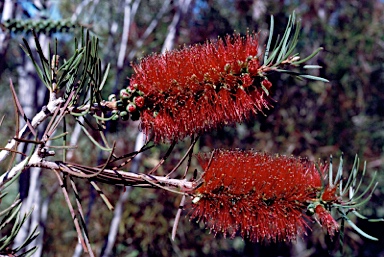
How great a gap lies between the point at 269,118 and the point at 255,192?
234cm

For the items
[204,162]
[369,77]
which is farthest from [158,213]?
[204,162]

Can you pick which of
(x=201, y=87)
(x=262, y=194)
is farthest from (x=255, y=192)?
(x=201, y=87)

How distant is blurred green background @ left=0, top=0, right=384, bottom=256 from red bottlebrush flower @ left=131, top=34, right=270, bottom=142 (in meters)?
2.10

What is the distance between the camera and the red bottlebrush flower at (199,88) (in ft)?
1.75

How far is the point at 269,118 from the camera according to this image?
2.84 metres

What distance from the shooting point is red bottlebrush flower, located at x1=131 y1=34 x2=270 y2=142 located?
535 mm

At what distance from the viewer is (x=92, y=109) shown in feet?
1.73

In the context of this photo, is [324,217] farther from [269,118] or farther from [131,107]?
[269,118]

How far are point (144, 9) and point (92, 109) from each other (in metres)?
3.02

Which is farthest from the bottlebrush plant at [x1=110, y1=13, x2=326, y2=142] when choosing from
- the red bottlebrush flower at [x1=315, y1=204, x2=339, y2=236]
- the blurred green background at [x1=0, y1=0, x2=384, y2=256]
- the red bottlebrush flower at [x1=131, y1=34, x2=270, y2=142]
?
the blurred green background at [x1=0, y1=0, x2=384, y2=256]

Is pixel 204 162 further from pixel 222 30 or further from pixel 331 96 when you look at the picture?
pixel 331 96

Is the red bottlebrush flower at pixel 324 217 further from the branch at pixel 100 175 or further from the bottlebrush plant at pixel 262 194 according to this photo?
the branch at pixel 100 175

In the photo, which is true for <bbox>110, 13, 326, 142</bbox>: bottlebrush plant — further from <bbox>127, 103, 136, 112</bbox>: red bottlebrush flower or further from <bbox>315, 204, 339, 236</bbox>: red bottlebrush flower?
<bbox>315, 204, 339, 236</bbox>: red bottlebrush flower

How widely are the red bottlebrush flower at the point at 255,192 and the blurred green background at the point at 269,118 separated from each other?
6.84ft
